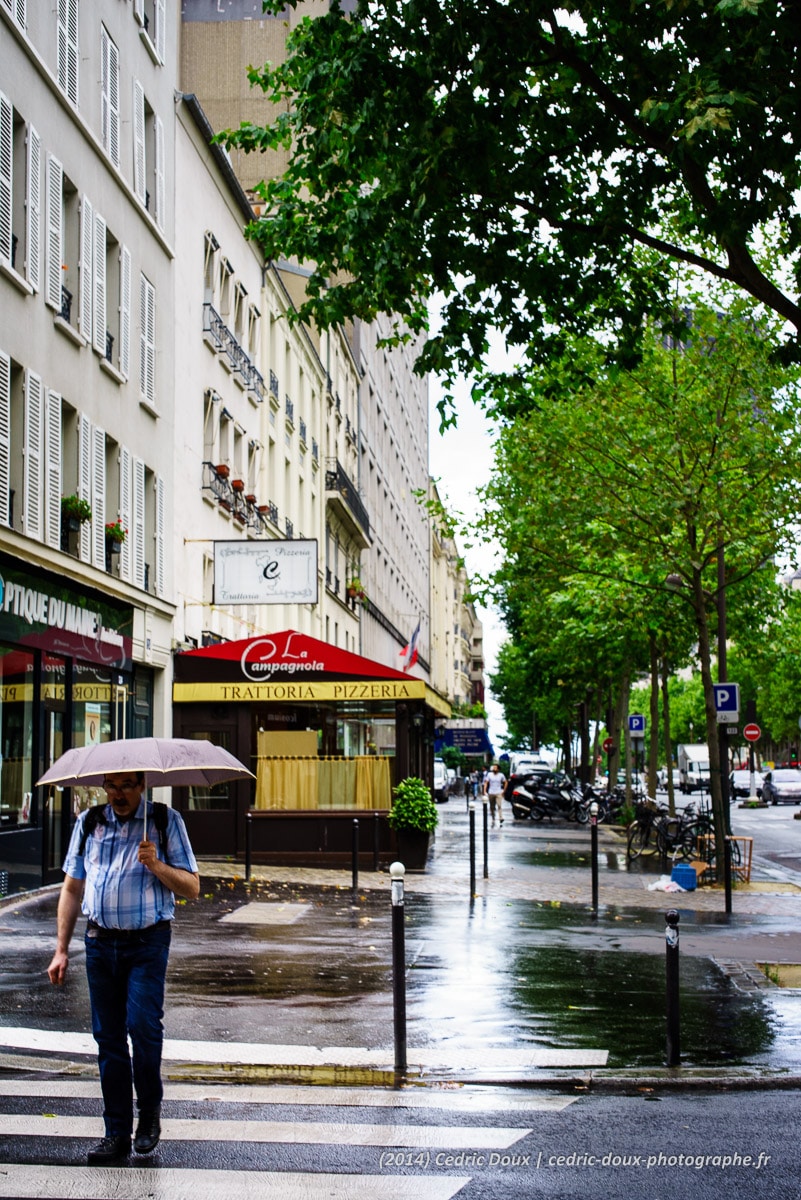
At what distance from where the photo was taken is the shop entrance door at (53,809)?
60.0 ft

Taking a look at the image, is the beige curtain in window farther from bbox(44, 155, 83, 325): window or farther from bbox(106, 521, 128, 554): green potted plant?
bbox(44, 155, 83, 325): window

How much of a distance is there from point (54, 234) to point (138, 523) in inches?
220

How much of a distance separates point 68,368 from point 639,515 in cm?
937

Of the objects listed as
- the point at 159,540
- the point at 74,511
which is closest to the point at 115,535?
the point at 74,511

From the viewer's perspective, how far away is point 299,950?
1309 cm

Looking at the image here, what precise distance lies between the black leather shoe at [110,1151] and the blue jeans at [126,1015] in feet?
0.09

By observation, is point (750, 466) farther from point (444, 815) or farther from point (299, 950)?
point (444, 815)

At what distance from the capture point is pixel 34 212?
18484 millimetres

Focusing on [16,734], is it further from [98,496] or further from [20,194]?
[20,194]

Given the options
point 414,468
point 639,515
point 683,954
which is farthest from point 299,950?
point 414,468

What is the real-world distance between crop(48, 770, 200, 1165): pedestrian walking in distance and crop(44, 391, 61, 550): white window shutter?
12720mm

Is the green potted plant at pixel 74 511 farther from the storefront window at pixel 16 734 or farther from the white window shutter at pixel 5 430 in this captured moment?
the storefront window at pixel 16 734

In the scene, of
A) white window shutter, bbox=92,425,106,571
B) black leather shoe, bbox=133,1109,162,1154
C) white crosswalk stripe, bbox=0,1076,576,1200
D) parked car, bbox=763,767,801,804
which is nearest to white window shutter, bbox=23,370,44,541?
white window shutter, bbox=92,425,106,571

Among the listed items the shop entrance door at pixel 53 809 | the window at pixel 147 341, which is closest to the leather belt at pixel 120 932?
the shop entrance door at pixel 53 809
